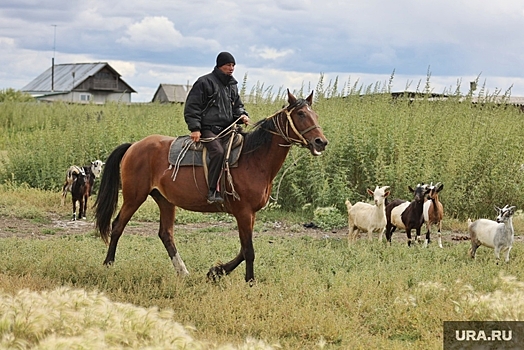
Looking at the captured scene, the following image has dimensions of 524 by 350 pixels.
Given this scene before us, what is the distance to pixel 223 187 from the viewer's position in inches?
368

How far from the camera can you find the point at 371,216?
11984 millimetres

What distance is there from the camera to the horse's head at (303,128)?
8.79 metres

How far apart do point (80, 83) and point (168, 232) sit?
56032 millimetres

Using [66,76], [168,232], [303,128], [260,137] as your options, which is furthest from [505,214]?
[66,76]

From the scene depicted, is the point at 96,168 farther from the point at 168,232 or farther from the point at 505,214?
the point at 505,214

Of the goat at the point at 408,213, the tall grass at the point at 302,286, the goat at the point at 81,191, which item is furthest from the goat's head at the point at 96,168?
the goat at the point at 408,213

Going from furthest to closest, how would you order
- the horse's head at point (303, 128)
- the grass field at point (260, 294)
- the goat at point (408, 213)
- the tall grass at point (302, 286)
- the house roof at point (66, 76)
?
the house roof at point (66, 76) → the goat at point (408, 213) → the horse's head at point (303, 128) → the tall grass at point (302, 286) → the grass field at point (260, 294)

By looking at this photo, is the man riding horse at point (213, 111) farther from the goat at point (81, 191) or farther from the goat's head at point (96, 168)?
the goat's head at point (96, 168)

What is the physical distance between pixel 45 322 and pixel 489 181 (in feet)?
38.6

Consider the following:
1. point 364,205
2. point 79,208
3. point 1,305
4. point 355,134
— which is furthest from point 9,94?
point 1,305

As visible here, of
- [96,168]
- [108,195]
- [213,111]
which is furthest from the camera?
[96,168]

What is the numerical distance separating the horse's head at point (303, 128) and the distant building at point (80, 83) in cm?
5484

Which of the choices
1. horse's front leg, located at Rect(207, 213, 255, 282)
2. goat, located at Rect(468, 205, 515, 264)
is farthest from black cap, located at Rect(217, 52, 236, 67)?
goat, located at Rect(468, 205, 515, 264)

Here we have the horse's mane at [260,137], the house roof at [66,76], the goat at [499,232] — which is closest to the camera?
the horse's mane at [260,137]
